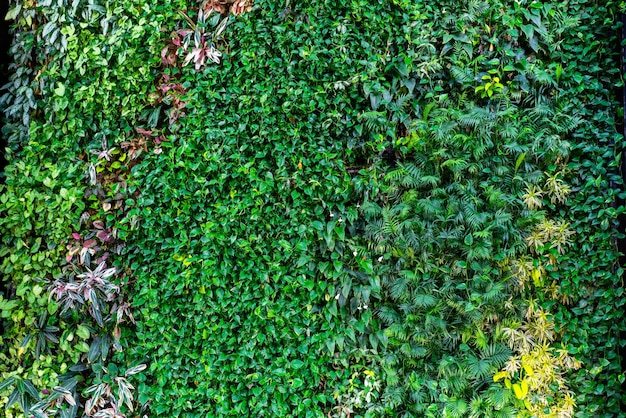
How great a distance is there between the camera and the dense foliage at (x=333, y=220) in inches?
95.7

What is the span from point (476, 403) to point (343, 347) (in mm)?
743

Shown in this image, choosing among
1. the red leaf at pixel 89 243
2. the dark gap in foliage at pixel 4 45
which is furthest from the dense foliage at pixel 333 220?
the dark gap in foliage at pixel 4 45

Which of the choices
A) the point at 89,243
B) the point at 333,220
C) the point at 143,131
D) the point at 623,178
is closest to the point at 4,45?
the point at 143,131

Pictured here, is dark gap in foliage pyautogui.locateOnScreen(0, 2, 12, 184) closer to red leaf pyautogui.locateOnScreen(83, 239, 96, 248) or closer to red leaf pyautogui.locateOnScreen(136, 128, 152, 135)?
red leaf pyautogui.locateOnScreen(136, 128, 152, 135)

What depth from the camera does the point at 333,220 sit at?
99.7 inches

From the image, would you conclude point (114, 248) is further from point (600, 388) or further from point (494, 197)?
point (600, 388)

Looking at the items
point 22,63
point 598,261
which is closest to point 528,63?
point 598,261

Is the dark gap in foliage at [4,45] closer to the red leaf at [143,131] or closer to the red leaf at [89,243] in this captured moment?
the red leaf at [143,131]

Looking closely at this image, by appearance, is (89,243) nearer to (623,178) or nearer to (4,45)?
(4,45)

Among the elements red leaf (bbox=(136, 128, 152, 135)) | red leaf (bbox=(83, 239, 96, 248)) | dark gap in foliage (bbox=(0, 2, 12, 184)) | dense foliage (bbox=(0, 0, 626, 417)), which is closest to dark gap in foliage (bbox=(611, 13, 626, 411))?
dense foliage (bbox=(0, 0, 626, 417))

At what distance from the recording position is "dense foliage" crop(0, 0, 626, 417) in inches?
95.7

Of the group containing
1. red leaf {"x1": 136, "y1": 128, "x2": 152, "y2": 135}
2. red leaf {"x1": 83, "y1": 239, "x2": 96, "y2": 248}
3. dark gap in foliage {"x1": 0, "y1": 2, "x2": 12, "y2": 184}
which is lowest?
red leaf {"x1": 83, "y1": 239, "x2": 96, "y2": 248}

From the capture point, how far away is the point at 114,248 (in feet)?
8.95

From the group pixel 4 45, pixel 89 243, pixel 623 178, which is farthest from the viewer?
pixel 4 45
